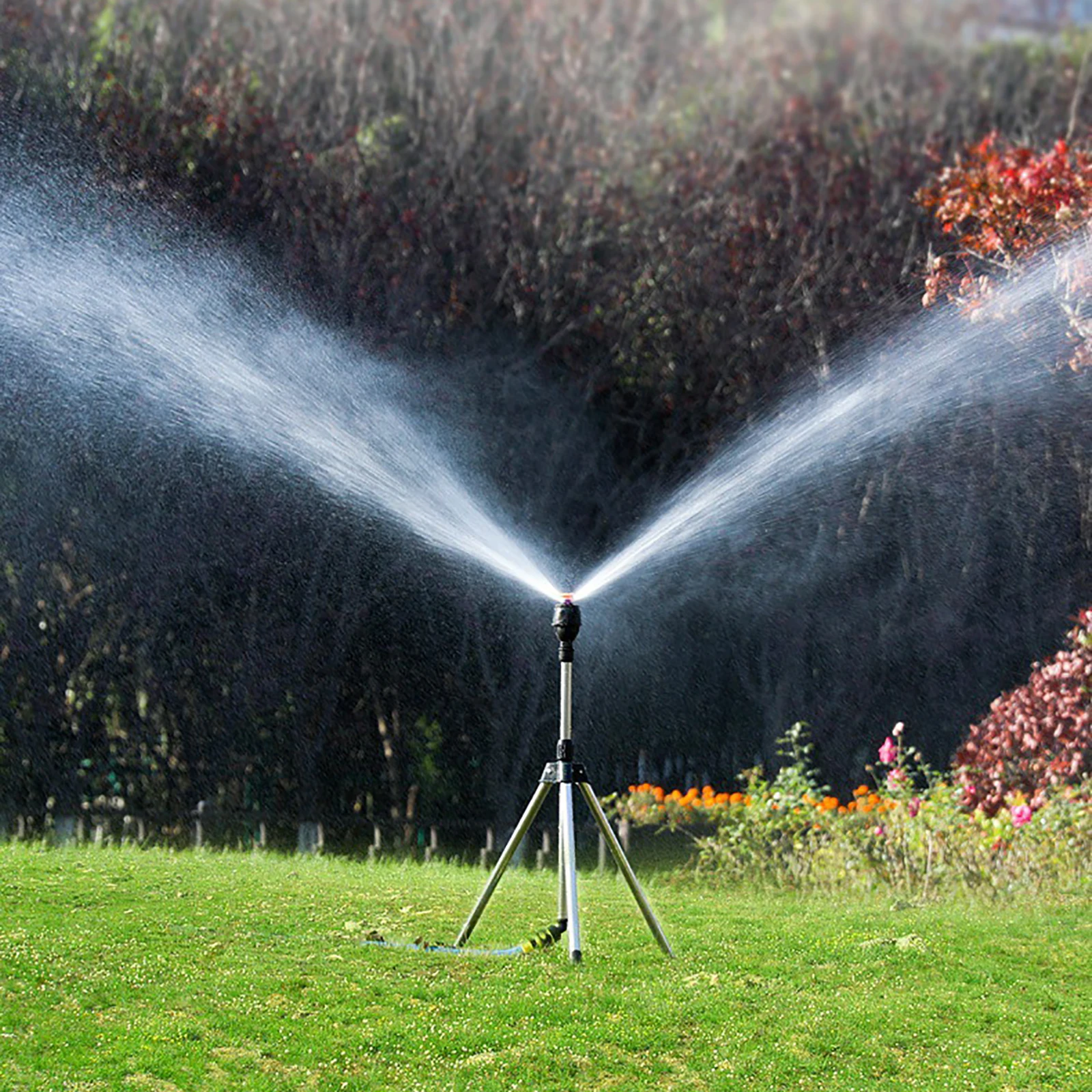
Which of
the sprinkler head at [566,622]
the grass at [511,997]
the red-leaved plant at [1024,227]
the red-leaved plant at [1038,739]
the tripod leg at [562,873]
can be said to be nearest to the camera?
the grass at [511,997]

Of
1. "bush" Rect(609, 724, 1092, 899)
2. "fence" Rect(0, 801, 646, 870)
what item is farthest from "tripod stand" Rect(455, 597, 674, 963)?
"fence" Rect(0, 801, 646, 870)

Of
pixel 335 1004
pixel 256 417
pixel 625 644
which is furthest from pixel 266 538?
pixel 335 1004

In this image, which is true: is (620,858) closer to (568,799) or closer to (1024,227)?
(568,799)

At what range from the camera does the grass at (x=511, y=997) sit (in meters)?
5.49

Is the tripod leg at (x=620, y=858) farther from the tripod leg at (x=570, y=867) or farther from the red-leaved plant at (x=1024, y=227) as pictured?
the red-leaved plant at (x=1024, y=227)

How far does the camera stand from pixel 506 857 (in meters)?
6.63

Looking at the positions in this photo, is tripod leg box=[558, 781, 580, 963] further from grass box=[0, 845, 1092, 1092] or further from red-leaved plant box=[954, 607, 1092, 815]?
red-leaved plant box=[954, 607, 1092, 815]

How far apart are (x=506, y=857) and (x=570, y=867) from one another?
28 centimetres

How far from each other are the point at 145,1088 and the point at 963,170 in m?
11.6

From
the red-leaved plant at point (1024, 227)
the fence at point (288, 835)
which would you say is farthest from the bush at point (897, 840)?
the red-leaved plant at point (1024, 227)

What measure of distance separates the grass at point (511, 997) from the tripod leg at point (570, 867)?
0.44ft

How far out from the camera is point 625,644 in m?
14.5

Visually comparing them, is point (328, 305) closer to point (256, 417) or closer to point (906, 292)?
point (256, 417)

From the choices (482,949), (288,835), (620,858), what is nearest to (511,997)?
(620,858)
